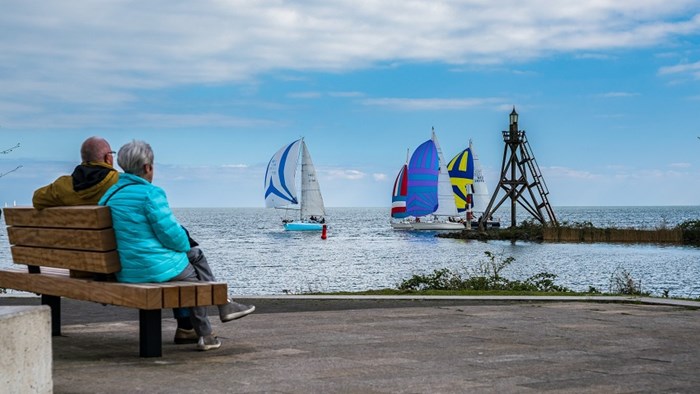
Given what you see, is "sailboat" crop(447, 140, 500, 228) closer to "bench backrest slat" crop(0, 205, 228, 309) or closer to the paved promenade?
the paved promenade

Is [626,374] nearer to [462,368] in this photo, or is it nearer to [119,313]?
[462,368]

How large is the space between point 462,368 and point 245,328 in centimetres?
255

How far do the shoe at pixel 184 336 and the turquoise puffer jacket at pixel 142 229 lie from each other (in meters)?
0.81

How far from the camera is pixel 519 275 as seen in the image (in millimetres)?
33562

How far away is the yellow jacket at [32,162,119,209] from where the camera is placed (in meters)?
6.52

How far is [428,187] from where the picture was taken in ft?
272

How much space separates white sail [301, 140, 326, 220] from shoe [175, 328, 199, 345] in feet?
246

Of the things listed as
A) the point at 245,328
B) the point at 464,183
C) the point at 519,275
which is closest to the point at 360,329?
the point at 245,328

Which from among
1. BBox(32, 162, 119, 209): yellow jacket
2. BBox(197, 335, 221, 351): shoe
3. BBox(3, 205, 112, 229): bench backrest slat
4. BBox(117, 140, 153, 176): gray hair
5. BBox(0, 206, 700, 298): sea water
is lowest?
BBox(0, 206, 700, 298): sea water

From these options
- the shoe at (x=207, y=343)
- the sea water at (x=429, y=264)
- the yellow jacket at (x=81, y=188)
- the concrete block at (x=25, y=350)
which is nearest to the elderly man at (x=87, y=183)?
the yellow jacket at (x=81, y=188)

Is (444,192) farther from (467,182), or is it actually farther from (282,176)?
(282,176)

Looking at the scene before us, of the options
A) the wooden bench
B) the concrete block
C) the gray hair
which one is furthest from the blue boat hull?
the concrete block

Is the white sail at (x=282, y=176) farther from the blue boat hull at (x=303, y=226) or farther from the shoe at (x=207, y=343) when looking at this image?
the shoe at (x=207, y=343)

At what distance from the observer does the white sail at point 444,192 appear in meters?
82.6
